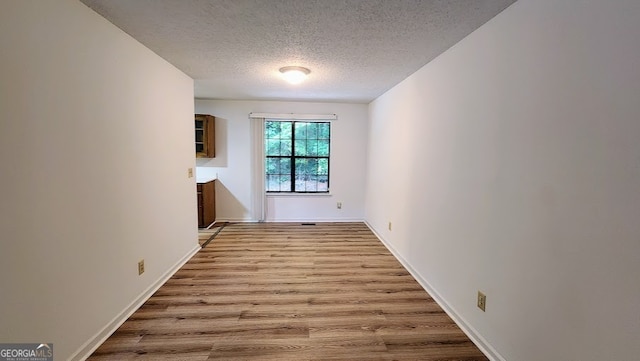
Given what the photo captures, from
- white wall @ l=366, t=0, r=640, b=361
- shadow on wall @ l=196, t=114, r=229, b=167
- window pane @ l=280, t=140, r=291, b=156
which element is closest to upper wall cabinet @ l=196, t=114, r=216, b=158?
shadow on wall @ l=196, t=114, r=229, b=167

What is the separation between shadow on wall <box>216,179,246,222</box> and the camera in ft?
17.3

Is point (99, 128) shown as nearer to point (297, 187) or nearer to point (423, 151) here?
point (423, 151)

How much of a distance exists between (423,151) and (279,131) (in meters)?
3.08

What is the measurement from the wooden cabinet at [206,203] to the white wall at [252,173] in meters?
0.19

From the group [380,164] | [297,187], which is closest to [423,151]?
[380,164]

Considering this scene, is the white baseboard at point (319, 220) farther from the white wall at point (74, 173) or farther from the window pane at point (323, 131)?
the white wall at point (74, 173)

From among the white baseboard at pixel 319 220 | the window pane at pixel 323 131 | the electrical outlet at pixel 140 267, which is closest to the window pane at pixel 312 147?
the window pane at pixel 323 131

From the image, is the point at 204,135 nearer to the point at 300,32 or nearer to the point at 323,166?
the point at 323,166

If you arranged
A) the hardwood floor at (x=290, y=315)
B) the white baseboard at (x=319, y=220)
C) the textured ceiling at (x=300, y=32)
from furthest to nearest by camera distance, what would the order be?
the white baseboard at (x=319, y=220)
the hardwood floor at (x=290, y=315)
the textured ceiling at (x=300, y=32)

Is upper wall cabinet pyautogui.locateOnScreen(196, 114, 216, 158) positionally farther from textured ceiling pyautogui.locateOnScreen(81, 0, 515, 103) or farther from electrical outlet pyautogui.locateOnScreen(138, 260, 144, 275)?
electrical outlet pyautogui.locateOnScreen(138, 260, 144, 275)

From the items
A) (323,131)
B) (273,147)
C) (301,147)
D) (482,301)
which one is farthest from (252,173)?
(482,301)

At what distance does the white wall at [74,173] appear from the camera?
4.43ft

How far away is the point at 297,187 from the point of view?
545 centimetres

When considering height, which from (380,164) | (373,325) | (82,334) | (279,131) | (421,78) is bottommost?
(373,325)
